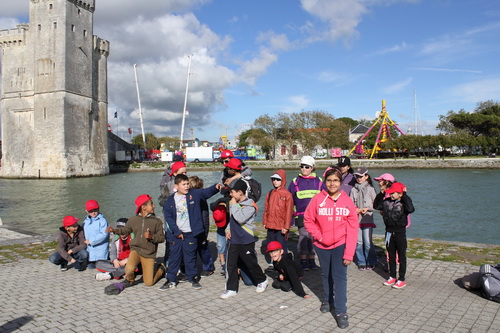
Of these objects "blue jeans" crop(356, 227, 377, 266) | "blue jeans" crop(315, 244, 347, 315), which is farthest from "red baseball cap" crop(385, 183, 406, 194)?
"blue jeans" crop(315, 244, 347, 315)

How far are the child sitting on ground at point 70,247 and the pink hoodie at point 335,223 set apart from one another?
14.9 ft

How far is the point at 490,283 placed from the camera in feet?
16.5

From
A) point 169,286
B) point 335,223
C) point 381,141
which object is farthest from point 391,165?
point 335,223

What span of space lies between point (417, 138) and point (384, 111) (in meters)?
10.5

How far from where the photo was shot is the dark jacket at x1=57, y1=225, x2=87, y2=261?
6.86 metres

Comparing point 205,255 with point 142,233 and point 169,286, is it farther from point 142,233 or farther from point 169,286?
point 142,233

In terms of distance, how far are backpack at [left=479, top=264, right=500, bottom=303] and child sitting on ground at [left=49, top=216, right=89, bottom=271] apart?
651 centimetres

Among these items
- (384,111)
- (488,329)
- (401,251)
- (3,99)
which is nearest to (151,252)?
(401,251)

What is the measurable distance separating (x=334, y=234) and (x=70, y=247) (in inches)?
198

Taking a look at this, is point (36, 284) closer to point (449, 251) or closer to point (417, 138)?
point (449, 251)

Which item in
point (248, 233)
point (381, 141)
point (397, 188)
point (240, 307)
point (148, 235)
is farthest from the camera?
point (381, 141)

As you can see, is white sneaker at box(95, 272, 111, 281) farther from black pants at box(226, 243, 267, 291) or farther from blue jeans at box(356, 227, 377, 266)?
blue jeans at box(356, 227, 377, 266)

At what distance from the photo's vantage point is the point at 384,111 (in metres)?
78.1

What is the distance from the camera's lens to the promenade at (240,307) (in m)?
4.39
